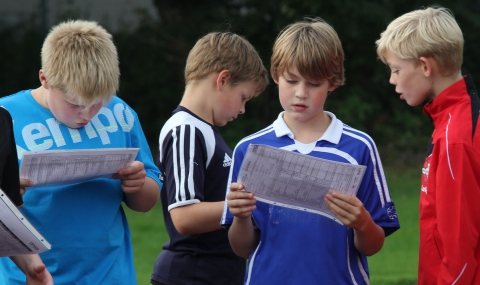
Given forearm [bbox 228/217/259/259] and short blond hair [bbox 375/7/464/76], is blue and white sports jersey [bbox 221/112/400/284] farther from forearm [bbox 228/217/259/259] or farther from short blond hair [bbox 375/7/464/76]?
short blond hair [bbox 375/7/464/76]

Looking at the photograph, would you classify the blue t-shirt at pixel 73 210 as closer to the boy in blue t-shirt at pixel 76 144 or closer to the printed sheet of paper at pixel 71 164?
the boy in blue t-shirt at pixel 76 144

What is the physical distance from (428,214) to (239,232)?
2.54ft

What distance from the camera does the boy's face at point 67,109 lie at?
9.62 ft

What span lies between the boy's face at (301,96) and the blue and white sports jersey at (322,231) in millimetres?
104

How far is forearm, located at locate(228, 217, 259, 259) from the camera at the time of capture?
9.18 ft

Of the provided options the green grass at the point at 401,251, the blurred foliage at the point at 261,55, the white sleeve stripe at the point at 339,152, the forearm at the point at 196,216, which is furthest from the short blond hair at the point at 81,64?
the blurred foliage at the point at 261,55

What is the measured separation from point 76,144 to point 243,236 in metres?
0.81

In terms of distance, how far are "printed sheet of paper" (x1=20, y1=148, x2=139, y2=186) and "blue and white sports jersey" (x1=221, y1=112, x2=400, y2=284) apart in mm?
492

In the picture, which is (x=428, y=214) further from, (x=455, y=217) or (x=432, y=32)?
(x=432, y=32)

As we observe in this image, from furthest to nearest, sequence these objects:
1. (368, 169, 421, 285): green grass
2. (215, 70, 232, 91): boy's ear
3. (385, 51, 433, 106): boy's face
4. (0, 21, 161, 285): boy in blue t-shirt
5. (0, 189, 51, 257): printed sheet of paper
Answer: (368, 169, 421, 285): green grass < (215, 70, 232, 91): boy's ear < (385, 51, 433, 106): boy's face < (0, 21, 161, 285): boy in blue t-shirt < (0, 189, 51, 257): printed sheet of paper

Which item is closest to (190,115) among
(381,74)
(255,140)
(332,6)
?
(255,140)

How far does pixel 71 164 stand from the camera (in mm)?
2842

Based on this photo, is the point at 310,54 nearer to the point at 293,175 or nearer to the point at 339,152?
the point at 339,152

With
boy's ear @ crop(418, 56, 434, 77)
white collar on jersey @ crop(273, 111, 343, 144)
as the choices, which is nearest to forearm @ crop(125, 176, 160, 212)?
white collar on jersey @ crop(273, 111, 343, 144)
